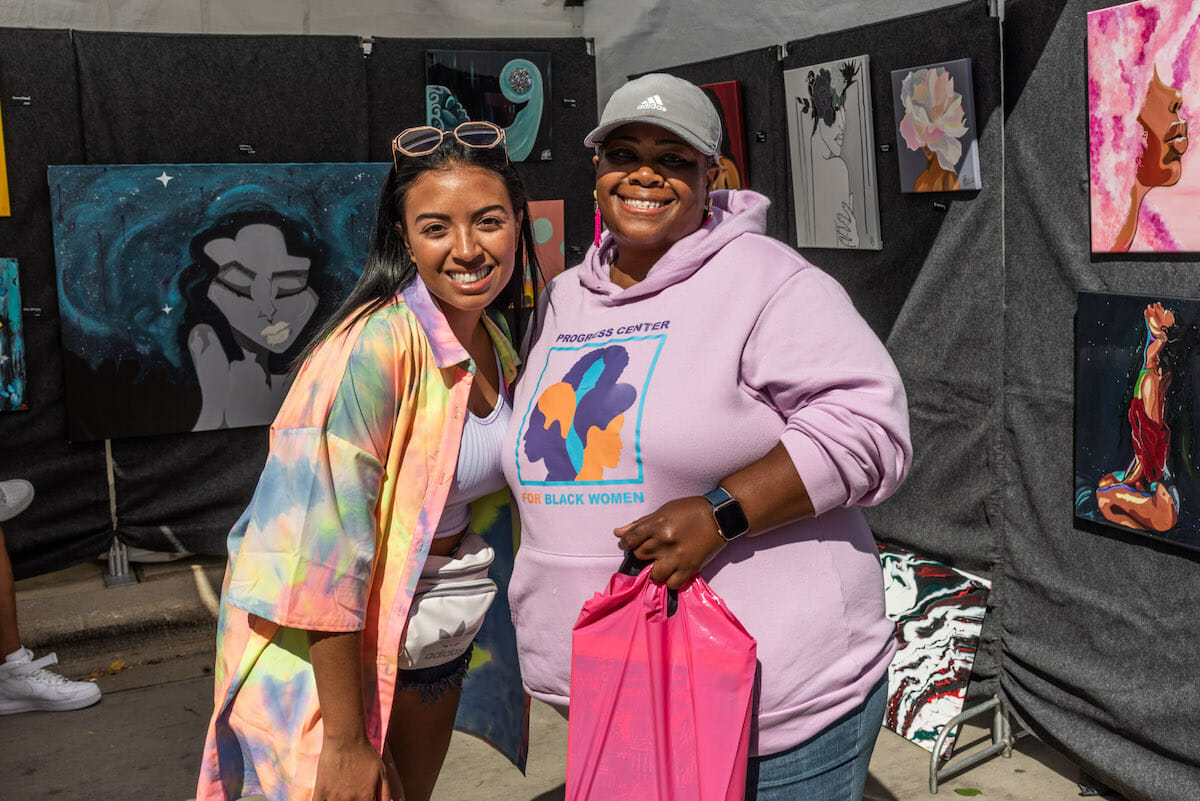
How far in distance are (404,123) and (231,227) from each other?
0.99 meters

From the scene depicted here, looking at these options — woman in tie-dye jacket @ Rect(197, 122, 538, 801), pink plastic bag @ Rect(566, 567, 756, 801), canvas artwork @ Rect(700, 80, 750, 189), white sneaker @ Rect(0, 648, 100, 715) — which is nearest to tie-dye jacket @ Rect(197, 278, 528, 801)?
woman in tie-dye jacket @ Rect(197, 122, 538, 801)

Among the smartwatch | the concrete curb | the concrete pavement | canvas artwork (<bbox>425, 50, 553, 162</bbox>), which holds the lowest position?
the concrete pavement

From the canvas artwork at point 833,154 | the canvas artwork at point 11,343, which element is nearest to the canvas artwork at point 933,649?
the canvas artwork at point 833,154

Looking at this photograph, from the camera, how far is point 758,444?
5.96 feet

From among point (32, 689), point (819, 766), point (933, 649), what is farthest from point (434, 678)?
point (32, 689)

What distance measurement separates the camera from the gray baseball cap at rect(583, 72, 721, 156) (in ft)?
6.28

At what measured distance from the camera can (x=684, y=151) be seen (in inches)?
77.9

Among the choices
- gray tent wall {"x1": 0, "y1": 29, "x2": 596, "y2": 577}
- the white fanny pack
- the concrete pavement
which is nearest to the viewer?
the white fanny pack

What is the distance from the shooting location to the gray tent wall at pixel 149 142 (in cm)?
506

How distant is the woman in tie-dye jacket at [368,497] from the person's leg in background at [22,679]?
2.69 m

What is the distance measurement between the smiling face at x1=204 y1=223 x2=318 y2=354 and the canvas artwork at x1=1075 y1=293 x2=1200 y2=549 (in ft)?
11.8

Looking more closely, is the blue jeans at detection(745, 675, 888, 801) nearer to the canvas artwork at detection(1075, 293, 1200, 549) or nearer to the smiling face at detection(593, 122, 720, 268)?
the smiling face at detection(593, 122, 720, 268)

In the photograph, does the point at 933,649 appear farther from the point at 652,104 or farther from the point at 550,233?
the point at 550,233

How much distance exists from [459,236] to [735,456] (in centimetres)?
66
